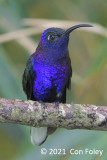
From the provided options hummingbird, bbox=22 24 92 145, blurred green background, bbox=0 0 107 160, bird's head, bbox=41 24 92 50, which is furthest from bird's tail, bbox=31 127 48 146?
bird's head, bbox=41 24 92 50

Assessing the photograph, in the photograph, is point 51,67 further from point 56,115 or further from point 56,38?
point 56,115

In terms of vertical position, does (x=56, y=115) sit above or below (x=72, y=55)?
below

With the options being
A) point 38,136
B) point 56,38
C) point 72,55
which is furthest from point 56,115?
point 72,55

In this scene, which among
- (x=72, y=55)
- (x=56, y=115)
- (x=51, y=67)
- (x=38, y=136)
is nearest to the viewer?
(x=56, y=115)

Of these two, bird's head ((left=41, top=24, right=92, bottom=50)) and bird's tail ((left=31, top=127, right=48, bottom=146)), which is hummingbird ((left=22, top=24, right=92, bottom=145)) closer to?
bird's head ((left=41, top=24, right=92, bottom=50))

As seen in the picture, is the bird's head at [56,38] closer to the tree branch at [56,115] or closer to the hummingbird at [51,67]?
the hummingbird at [51,67]

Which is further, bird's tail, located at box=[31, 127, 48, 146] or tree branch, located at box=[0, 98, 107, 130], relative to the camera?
bird's tail, located at box=[31, 127, 48, 146]

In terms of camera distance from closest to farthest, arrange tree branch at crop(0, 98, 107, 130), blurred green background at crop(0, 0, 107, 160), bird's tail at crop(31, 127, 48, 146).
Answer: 1. tree branch at crop(0, 98, 107, 130)
2. blurred green background at crop(0, 0, 107, 160)
3. bird's tail at crop(31, 127, 48, 146)
